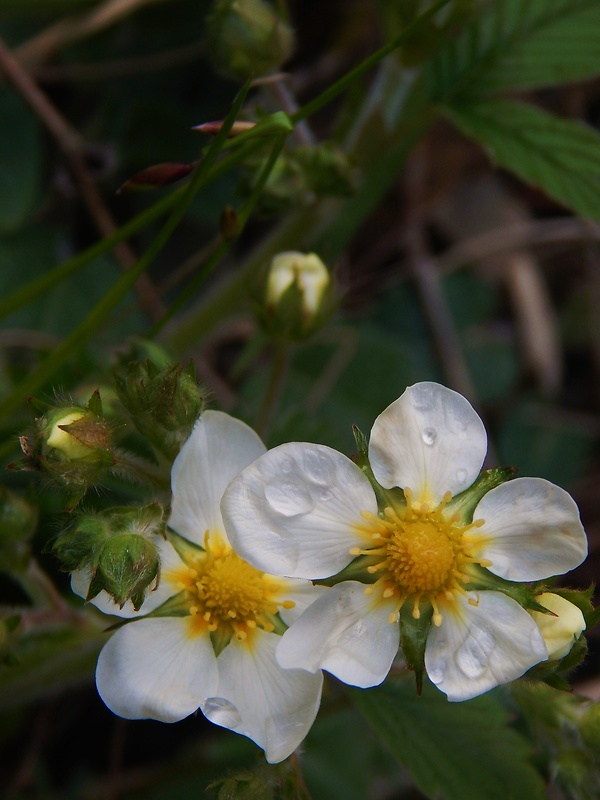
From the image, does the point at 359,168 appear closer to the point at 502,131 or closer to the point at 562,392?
the point at 502,131

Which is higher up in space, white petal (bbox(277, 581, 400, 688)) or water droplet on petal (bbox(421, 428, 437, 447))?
water droplet on petal (bbox(421, 428, 437, 447))

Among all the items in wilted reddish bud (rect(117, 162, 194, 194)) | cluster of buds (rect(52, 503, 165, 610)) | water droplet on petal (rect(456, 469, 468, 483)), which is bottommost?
water droplet on petal (rect(456, 469, 468, 483))

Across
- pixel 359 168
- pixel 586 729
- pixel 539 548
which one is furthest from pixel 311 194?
pixel 586 729

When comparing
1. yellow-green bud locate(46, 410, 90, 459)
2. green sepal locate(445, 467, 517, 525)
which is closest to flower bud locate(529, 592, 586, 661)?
green sepal locate(445, 467, 517, 525)

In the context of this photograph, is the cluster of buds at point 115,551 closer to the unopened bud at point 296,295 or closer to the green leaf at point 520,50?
the unopened bud at point 296,295

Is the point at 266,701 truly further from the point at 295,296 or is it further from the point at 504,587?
the point at 295,296

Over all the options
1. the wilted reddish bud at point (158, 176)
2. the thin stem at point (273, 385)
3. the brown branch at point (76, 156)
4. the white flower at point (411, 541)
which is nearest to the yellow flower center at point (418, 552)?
the white flower at point (411, 541)

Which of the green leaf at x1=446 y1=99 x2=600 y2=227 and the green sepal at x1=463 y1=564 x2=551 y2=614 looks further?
the green leaf at x1=446 y1=99 x2=600 y2=227

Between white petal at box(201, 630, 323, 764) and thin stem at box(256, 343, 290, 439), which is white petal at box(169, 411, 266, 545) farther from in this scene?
thin stem at box(256, 343, 290, 439)
